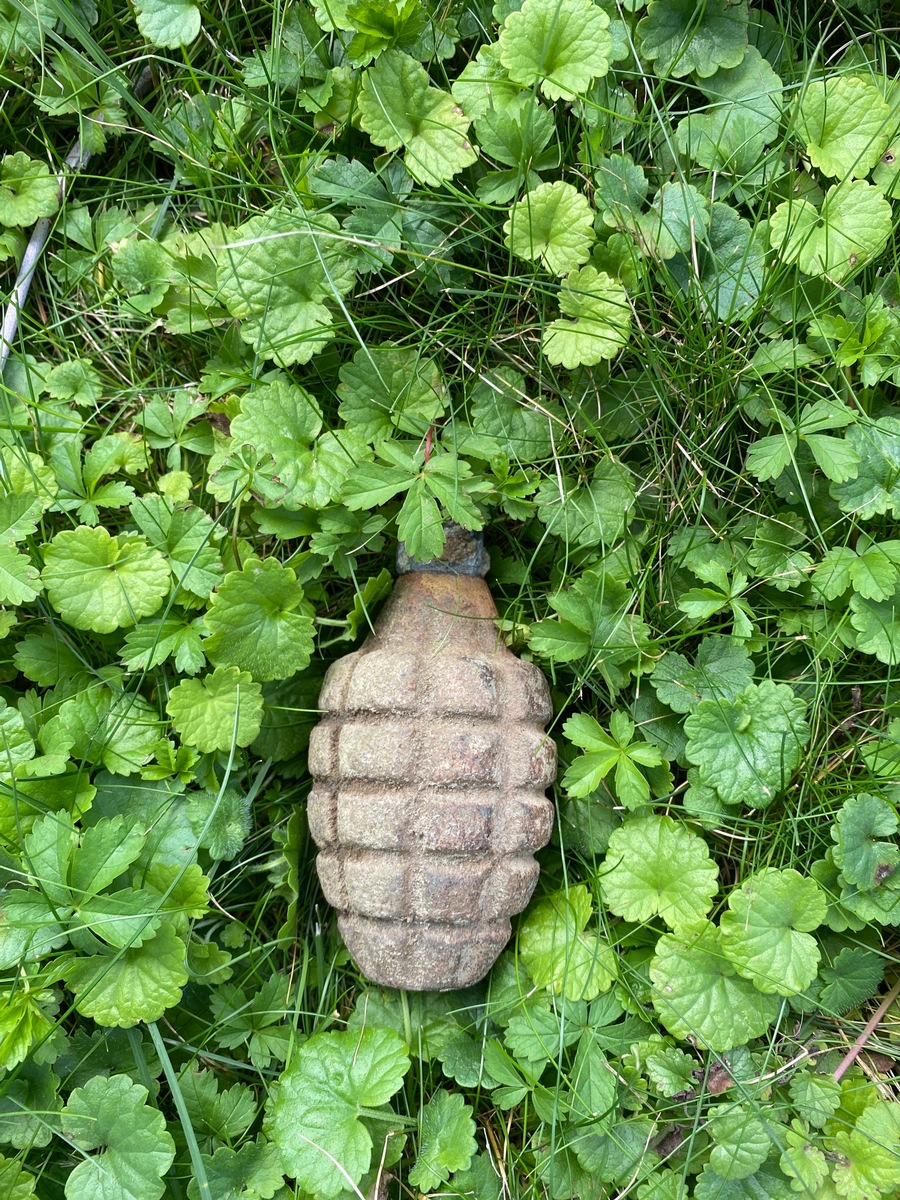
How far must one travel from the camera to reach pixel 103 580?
2.23 metres

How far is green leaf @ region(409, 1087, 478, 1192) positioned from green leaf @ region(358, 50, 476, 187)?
85.8 inches

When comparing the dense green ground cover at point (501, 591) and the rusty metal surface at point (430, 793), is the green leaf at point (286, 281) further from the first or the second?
the rusty metal surface at point (430, 793)

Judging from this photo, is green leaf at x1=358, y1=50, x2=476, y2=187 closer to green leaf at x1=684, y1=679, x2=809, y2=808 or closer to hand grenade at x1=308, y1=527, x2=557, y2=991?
hand grenade at x1=308, y1=527, x2=557, y2=991

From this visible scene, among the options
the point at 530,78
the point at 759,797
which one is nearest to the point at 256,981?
the point at 759,797

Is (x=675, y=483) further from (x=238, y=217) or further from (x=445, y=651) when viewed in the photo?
(x=238, y=217)

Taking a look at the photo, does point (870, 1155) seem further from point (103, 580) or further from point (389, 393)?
point (103, 580)

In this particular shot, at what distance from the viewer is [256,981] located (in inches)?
92.3

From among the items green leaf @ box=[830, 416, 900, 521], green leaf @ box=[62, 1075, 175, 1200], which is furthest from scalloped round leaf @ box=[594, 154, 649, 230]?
green leaf @ box=[62, 1075, 175, 1200]

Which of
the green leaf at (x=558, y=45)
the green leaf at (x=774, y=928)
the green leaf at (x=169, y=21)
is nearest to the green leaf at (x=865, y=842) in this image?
the green leaf at (x=774, y=928)

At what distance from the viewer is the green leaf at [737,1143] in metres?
2.07

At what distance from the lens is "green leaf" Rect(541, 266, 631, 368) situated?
2.14 m

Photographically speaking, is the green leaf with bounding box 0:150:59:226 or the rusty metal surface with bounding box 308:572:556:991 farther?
the green leaf with bounding box 0:150:59:226

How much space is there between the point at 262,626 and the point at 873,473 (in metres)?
1.48

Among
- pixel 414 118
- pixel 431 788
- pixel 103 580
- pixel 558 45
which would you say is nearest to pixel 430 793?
pixel 431 788
